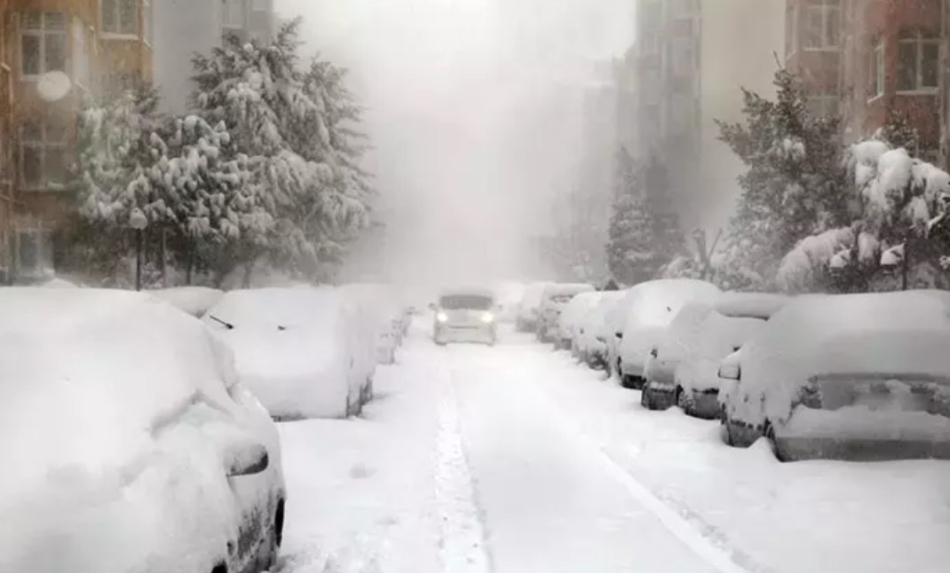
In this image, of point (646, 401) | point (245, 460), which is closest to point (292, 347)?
point (646, 401)

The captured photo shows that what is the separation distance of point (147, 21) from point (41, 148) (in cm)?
1005

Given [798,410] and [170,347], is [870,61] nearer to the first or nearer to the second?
[798,410]

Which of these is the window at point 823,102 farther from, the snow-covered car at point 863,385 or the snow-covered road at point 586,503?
A: the snow-covered car at point 863,385

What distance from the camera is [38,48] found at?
125 ft

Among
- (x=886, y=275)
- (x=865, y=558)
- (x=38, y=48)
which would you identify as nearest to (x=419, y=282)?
(x=38, y=48)

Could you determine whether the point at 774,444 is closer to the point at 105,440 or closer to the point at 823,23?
the point at 105,440

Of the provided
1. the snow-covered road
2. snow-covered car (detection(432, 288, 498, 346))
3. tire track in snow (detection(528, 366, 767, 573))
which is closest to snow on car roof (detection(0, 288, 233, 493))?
the snow-covered road

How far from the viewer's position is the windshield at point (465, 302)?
3631 cm

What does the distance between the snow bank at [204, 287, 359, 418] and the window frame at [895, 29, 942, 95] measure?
2519 centimetres

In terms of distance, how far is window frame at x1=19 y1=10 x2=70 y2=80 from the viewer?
38.1 metres

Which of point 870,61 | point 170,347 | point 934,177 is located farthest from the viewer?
point 870,61

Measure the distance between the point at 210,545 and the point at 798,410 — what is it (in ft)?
22.1

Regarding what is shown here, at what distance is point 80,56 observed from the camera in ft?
130

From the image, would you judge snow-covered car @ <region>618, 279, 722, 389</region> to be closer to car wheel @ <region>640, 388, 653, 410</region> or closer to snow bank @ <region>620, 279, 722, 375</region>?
snow bank @ <region>620, 279, 722, 375</region>
